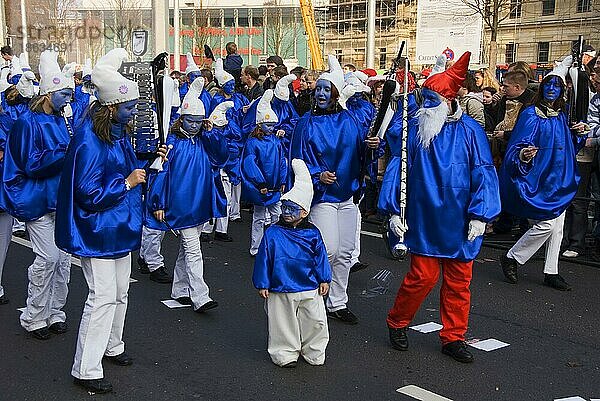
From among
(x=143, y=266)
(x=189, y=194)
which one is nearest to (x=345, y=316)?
(x=189, y=194)

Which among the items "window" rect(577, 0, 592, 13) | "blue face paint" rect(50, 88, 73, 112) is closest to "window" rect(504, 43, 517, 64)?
"window" rect(577, 0, 592, 13)

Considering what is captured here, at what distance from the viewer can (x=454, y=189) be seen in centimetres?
517

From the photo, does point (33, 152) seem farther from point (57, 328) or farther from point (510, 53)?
point (510, 53)

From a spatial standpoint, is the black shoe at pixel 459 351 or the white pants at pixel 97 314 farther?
the black shoe at pixel 459 351

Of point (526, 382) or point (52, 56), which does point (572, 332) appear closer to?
point (526, 382)

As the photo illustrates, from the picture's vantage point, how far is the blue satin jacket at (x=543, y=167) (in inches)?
279

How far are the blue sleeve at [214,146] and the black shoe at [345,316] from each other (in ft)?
5.94

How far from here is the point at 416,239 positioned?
5285 millimetres

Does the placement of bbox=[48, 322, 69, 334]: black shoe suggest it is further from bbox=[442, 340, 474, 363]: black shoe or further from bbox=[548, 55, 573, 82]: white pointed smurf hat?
bbox=[548, 55, 573, 82]: white pointed smurf hat

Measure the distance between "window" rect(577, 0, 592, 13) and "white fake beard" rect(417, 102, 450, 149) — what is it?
47612 mm

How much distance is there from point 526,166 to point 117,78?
13.8ft

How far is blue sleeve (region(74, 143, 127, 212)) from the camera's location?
448cm

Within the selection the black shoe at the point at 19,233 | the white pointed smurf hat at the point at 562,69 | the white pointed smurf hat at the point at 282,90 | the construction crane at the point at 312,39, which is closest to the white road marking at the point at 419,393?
the white pointed smurf hat at the point at 562,69

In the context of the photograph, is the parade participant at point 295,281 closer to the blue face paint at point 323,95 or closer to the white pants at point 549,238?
the blue face paint at point 323,95
